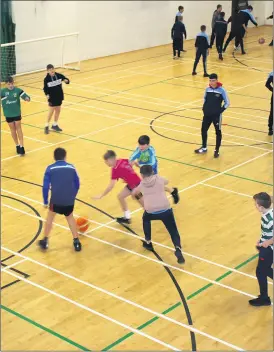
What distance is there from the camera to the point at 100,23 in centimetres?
2539

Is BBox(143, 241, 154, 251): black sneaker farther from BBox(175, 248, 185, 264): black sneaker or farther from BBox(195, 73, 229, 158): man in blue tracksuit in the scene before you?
BBox(195, 73, 229, 158): man in blue tracksuit

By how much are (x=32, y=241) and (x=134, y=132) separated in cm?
628

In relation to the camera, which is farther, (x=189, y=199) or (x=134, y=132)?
(x=134, y=132)

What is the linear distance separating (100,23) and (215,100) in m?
14.4

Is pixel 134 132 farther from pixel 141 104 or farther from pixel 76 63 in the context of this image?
pixel 76 63

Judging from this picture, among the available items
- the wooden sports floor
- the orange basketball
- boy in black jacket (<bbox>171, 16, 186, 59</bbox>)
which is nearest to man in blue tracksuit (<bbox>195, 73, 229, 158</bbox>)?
the wooden sports floor

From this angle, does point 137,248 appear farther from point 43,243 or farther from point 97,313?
point 97,313

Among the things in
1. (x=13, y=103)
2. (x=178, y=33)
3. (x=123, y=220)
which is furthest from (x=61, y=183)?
(x=178, y=33)

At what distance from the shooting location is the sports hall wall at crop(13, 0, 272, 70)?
22.8 m

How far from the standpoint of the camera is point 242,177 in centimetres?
1181

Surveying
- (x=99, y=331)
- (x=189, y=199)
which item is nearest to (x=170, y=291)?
(x=99, y=331)

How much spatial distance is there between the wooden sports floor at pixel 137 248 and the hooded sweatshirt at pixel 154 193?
92cm

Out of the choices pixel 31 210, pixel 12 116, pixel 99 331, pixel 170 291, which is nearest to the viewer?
pixel 99 331

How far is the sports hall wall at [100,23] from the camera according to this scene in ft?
74.6
